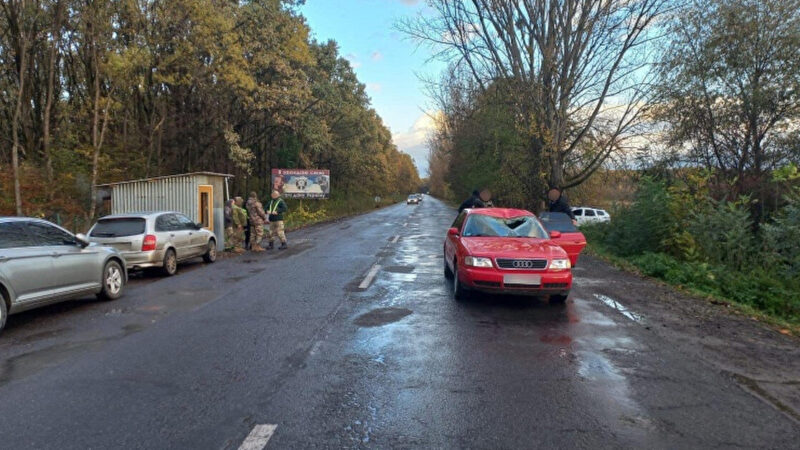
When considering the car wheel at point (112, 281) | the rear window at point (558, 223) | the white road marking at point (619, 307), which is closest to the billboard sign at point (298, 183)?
the rear window at point (558, 223)

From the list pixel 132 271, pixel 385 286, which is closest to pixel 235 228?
pixel 132 271

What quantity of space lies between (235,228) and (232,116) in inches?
544

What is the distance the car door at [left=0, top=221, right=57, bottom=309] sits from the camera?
657cm

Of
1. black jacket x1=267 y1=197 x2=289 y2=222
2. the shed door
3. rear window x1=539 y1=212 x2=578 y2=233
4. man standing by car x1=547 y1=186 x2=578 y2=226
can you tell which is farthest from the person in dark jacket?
the shed door

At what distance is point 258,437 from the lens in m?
3.48

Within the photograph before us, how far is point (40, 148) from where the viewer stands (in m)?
22.0

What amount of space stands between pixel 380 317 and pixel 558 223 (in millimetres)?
6600

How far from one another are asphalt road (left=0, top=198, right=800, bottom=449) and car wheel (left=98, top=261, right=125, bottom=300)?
0.87ft

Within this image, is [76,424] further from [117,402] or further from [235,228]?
[235,228]

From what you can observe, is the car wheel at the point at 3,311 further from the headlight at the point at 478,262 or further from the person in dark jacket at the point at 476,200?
the person in dark jacket at the point at 476,200

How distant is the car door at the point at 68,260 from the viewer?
24.3ft

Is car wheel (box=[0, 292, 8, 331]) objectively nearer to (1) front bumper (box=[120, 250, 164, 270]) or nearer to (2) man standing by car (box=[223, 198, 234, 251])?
(1) front bumper (box=[120, 250, 164, 270])

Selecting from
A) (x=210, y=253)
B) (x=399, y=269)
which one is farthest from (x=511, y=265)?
(x=210, y=253)

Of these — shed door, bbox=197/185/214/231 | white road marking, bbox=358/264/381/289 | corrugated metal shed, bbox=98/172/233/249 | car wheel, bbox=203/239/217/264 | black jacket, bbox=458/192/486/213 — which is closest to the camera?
white road marking, bbox=358/264/381/289
